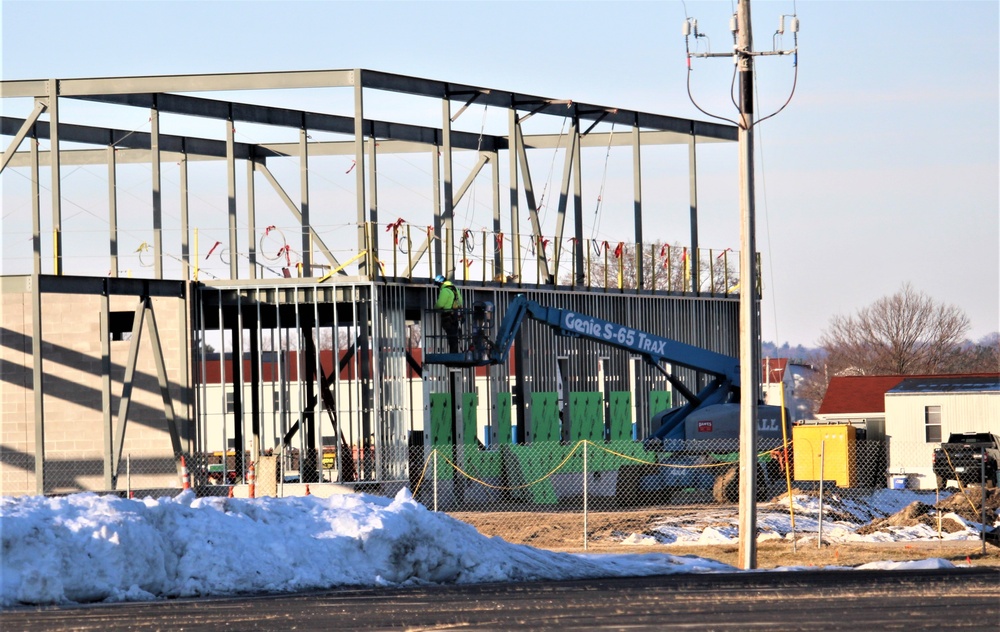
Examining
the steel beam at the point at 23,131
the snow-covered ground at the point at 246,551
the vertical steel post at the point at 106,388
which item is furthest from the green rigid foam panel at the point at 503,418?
the snow-covered ground at the point at 246,551

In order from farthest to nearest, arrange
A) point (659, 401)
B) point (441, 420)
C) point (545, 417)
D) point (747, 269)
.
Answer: point (659, 401)
point (545, 417)
point (441, 420)
point (747, 269)

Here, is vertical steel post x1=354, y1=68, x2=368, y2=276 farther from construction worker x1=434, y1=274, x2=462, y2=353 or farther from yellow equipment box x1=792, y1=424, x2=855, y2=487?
yellow equipment box x1=792, y1=424, x2=855, y2=487

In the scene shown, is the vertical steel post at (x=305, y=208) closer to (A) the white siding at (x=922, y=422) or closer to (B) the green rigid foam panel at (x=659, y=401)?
(B) the green rigid foam panel at (x=659, y=401)

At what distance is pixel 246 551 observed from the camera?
1927 cm

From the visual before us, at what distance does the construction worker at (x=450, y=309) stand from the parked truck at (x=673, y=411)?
0.92 ft

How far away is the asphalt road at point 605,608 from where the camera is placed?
14.6m

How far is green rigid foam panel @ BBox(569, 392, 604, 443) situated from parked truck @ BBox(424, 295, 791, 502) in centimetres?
349

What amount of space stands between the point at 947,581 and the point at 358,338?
734 inches

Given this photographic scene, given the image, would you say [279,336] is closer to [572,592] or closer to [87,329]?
[87,329]

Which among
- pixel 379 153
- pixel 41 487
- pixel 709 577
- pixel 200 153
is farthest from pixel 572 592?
pixel 379 153

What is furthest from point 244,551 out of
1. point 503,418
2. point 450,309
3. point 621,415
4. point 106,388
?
point 621,415

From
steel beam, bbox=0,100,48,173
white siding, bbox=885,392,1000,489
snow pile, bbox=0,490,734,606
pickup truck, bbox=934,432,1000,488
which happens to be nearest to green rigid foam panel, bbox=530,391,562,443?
pickup truck, bbox=934,432,1000,488

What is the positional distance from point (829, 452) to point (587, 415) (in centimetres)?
705

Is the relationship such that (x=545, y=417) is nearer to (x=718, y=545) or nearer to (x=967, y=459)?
(x=967, y=459)
